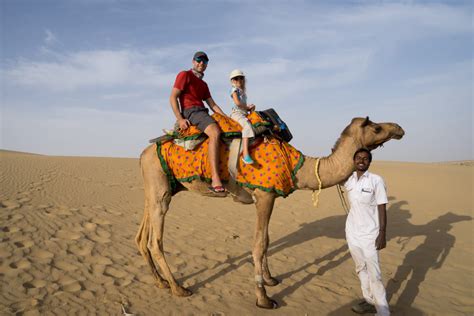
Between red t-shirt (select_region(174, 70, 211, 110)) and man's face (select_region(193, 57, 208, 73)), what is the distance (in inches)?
4.8

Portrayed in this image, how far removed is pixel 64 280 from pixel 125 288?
1046 mm

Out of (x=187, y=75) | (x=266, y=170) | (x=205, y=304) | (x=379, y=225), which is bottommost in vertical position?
(x=205, y=304)

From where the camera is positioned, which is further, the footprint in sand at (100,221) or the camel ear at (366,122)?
the footprint in sand at (100,221)

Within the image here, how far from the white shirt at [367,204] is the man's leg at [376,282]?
0.69 ft

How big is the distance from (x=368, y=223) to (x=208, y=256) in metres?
3.77

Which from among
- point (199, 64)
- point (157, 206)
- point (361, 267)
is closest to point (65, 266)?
point (157, 206)

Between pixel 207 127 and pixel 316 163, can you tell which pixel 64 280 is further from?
pixel 316 163

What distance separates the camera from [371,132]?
4.64 metres

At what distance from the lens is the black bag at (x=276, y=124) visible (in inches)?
199

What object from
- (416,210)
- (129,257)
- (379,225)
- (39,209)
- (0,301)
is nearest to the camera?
(379,225)

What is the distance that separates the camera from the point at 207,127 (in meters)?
4.79

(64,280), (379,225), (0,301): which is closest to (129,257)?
(64,280)

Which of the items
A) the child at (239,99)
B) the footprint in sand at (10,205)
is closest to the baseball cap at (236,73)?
the child at (239,99)

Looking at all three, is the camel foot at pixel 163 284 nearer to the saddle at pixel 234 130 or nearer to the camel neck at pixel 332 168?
the saddle at pixel 234 130
